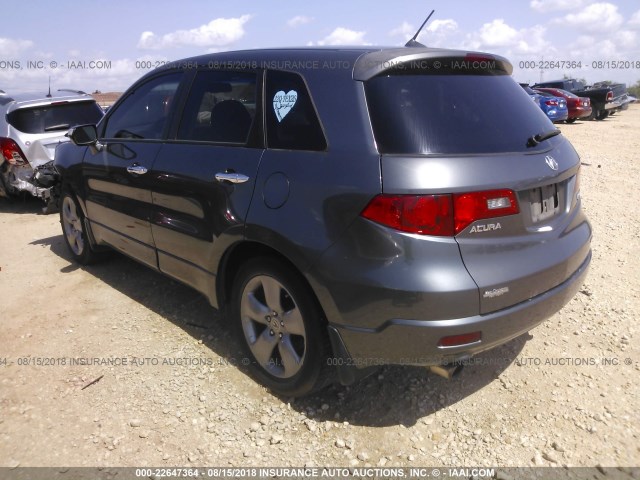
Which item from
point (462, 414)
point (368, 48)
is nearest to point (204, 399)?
point (462, 414)

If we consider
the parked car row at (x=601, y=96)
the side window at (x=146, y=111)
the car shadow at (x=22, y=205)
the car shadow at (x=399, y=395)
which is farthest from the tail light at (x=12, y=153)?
the parked car row at (x=601, y=96)

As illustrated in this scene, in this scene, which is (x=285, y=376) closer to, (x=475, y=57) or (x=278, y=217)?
(x=278, y=217)

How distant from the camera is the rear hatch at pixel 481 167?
2.18 m

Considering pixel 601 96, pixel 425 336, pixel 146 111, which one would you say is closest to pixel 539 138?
pixel 425 336

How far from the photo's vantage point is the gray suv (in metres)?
2.18

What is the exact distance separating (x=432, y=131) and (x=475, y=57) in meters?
0.67

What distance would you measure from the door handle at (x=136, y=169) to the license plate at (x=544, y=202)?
2506 mm

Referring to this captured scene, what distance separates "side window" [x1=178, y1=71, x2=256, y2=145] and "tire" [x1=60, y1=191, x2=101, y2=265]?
79.0 inches

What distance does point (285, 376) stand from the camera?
283 centimetres

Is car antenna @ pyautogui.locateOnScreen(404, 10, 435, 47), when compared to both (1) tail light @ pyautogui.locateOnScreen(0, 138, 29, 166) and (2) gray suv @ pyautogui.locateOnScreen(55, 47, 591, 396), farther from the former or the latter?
(1) tail light @ pyautogui.locateOnScreen(0, 138, 29, 166)

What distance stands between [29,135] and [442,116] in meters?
6.62

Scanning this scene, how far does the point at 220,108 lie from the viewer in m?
3.14

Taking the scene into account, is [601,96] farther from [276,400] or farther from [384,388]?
→ [276,400]

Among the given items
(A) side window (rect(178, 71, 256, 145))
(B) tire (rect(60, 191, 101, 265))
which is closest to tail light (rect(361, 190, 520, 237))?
(A) side window (rect(178, 71, 256, 145))
